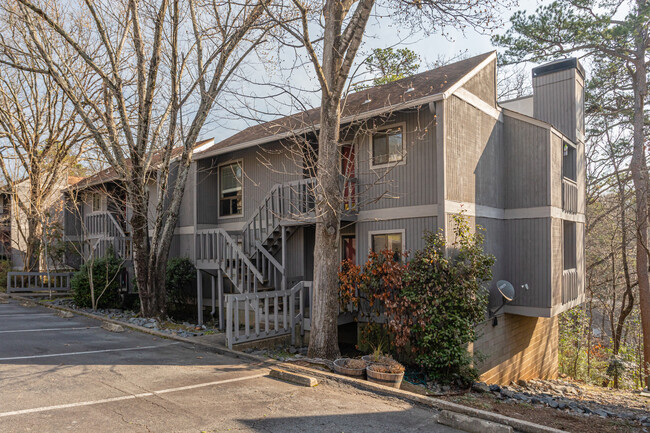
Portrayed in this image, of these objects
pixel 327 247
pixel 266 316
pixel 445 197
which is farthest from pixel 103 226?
pixel 445 197

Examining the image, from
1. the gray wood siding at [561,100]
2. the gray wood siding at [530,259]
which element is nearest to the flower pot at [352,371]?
the gray wood siding at [530,259]

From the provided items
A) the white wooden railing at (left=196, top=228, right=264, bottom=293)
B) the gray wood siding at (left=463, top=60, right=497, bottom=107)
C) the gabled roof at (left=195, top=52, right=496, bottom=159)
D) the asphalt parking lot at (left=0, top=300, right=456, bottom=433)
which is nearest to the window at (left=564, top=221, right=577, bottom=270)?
the gray wood siding at (left=463, top=60, right=497, bottom=107)

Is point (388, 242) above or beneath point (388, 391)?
above

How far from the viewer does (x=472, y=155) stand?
10.9 metres

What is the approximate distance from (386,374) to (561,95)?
1065 cm

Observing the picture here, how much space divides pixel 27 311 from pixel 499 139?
15478 mm

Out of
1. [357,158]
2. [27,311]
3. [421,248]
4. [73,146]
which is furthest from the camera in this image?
[73,146]

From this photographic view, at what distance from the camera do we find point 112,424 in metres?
5.06

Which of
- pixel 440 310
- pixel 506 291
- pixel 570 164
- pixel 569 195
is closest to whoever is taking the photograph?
pixel 440 310

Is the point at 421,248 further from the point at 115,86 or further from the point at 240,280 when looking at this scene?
the point at 115,86

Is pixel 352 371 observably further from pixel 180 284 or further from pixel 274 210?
pixel 180 284

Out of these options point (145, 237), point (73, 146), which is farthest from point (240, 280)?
point (73, 146)

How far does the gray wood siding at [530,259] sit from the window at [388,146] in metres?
3.76

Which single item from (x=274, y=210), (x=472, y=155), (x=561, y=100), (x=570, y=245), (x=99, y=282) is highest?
(x=561, y=100)
